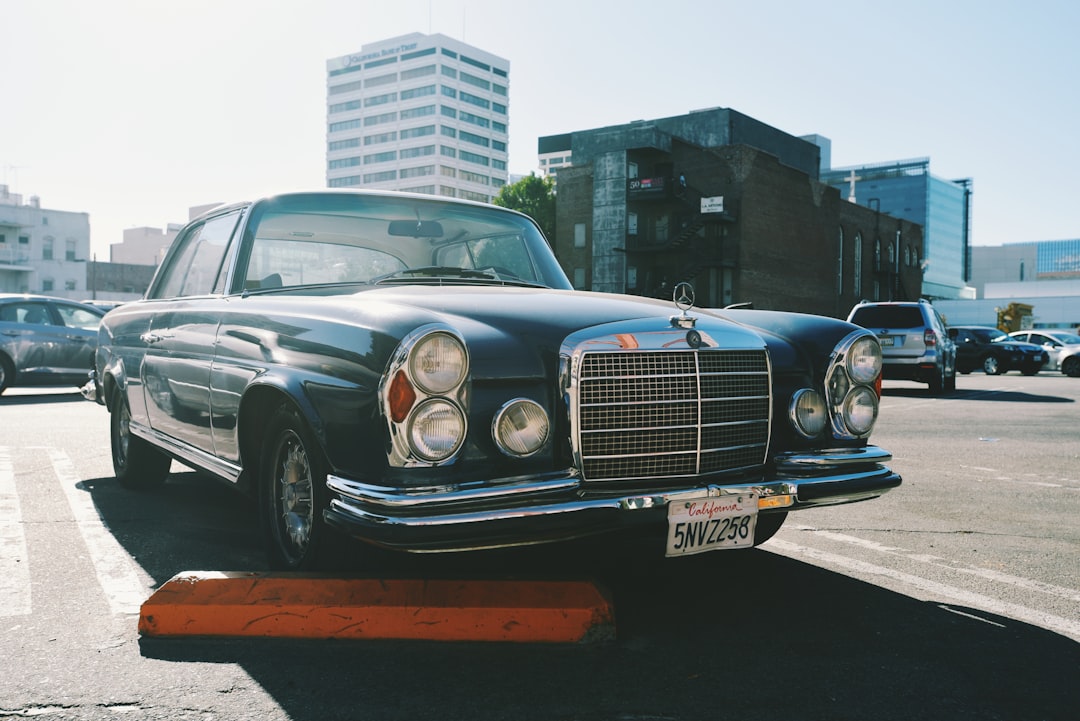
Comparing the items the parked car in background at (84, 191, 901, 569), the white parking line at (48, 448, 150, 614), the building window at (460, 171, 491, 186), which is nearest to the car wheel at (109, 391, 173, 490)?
the white parking line at (48, 448, 150, 614)

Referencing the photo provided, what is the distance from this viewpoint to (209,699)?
275 cm

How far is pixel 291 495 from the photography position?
3.77 m

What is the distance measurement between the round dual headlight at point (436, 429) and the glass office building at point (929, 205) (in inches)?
5300

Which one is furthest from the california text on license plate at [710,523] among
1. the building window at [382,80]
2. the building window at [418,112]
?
the building window at [382,80]

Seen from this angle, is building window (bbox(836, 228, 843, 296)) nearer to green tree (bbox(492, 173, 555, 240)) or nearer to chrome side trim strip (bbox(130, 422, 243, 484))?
green tree (bbox(492, 173, 555, 240))

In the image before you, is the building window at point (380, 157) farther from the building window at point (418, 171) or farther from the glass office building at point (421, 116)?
the building window at point (418, 171)

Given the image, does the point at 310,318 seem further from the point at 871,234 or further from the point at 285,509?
the point at 871,234

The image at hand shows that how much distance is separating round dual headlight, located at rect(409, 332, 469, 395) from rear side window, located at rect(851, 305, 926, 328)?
14908 mm

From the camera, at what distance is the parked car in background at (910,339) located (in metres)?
16.7

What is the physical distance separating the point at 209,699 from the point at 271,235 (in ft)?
8.18

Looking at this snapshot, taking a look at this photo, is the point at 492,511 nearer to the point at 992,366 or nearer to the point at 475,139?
the point at 992,366

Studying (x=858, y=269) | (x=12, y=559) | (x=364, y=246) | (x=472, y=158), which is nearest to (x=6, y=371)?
(x=12, y=559)

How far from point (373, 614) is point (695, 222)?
4707 centimetres

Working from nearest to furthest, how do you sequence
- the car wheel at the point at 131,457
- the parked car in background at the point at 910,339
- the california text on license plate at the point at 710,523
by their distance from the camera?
the california text on license plate at the point at 710,523
the car wheel at the point at 131,457
the parked car in background at the point at 910,339
